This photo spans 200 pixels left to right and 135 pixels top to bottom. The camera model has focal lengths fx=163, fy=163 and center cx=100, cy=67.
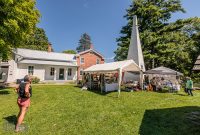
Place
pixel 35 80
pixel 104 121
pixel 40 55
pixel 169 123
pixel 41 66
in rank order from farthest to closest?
1. pixel 40 55
2. pixel 41 66
3. pixel 35 80
4. pixel 104 121
5. pixel 169 123

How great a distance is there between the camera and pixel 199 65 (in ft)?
20.0

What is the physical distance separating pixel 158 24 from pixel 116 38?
8.54m

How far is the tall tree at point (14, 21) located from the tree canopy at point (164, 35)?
19.3m

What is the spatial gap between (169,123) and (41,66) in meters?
25.0

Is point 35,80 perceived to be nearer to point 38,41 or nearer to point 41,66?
point 41,66

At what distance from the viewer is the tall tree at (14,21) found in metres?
13.2

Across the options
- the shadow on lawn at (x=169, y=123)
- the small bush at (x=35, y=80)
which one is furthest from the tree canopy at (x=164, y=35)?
the shadow on lawn at (x=169, y=123)

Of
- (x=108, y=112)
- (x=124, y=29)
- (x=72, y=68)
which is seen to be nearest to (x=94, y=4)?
(x=124, y=29)

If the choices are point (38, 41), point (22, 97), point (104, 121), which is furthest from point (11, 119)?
point (38, 41)

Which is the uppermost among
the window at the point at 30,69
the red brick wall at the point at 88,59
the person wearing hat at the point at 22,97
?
the red brick wall at the point at 88,59

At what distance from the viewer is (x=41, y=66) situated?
28.3 metres

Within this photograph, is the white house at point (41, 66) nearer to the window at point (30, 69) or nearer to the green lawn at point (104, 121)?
the window at point (30, 69)

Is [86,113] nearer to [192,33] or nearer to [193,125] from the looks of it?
[193,125]

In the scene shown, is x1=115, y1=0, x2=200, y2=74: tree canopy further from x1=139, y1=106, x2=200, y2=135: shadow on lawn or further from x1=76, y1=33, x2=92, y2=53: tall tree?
x1=76, y1=33, x2=92, y2=53: tall tree
